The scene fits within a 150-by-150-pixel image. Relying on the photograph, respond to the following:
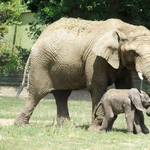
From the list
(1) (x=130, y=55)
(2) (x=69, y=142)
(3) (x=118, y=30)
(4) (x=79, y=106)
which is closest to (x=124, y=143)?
(2) (x=69, y=142)

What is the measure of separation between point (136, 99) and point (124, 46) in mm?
1286

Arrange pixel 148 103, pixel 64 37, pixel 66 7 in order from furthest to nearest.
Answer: pixel 66 7, pixel 64 37, pixel 148 103

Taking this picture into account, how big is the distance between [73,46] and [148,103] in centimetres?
232

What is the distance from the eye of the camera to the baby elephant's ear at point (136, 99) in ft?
25.7

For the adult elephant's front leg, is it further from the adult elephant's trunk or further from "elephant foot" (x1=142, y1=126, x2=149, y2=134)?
the adult elephant's trunk

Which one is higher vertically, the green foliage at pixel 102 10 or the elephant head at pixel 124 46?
the elephant head at pixel 124 46

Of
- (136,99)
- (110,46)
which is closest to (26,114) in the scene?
(110,46)

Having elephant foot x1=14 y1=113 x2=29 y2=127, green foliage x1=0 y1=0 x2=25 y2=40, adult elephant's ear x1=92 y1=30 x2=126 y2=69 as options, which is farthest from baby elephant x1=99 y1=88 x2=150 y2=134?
green foliage x1=0 y1=0 x2=25 y2=40

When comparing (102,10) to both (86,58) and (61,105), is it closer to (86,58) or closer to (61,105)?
(61,105)

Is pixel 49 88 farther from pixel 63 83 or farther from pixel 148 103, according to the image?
pixel 148 103

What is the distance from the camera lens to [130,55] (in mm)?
8250

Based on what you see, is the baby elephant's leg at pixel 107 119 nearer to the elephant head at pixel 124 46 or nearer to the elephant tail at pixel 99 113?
the elephant tail at pixel 99 113

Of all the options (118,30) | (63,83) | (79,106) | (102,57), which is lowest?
(79,106)

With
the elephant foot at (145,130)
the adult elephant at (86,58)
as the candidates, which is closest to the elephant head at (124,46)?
the adult elephant at (86,58)
